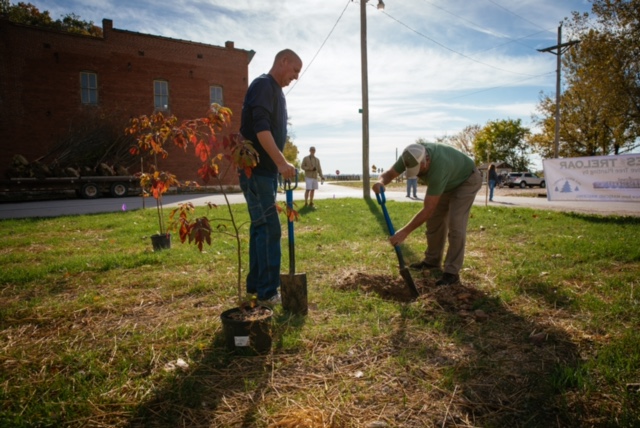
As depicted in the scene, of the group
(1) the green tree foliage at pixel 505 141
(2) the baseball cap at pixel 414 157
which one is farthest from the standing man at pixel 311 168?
(1) the green tree foliage at pixel 505 141

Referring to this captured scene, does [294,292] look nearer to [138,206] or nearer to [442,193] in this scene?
[442,193]

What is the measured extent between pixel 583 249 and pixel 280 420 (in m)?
5.34

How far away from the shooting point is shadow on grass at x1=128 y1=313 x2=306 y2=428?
1.92m

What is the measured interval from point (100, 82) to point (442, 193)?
26.2 m

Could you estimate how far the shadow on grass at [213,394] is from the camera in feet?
6.30

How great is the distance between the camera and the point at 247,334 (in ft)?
8.31

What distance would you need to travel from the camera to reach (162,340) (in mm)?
2783

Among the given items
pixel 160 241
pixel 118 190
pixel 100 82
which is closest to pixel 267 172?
pixel 160 241

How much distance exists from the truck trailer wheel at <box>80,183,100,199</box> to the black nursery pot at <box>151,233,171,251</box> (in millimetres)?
16041

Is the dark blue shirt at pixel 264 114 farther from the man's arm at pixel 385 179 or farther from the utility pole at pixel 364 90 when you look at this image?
the utility pole at pixel 364 90

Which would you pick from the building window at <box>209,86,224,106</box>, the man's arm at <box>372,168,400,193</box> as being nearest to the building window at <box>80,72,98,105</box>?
the building window at <box>209,86,224,106</box>

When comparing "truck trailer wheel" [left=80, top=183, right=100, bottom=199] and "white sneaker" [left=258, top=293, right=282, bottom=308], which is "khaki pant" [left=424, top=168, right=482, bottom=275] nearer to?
Result: "white sneaker" [left=258, top=293, right=282, bottom=308]

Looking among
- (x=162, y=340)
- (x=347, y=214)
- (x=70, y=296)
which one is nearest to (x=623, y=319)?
A: (x=162, y=340)

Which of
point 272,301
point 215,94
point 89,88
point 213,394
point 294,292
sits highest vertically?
point 215,94
